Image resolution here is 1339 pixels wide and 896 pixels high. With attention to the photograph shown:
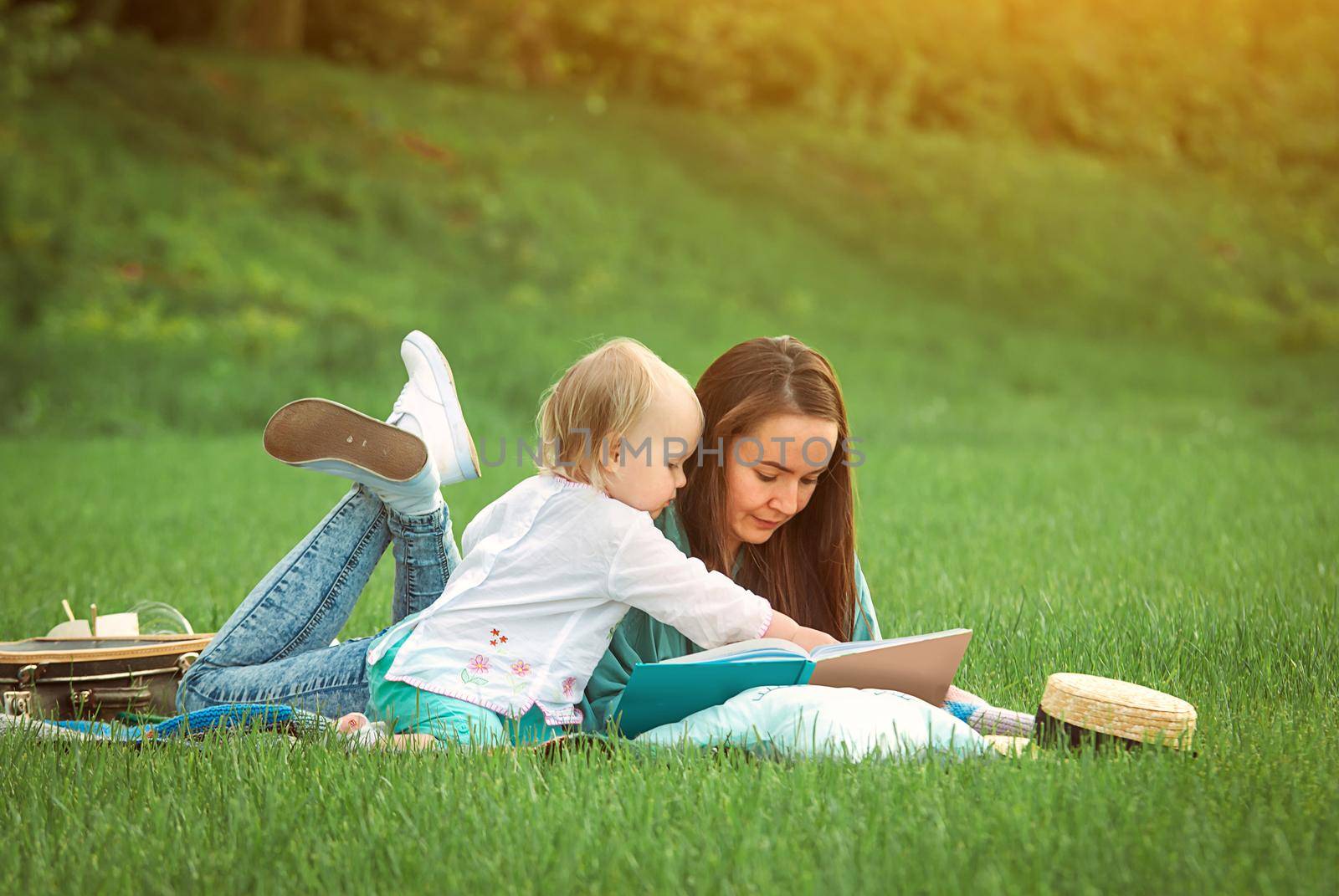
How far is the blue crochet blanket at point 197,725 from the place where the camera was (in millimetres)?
3373

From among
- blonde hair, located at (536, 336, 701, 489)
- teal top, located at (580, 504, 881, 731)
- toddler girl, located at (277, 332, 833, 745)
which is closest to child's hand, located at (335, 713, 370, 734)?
toddler girl, located at (277, 332, 833, 745)

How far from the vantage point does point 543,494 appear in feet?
11.2

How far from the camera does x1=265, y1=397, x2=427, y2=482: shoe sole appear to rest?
367 cm

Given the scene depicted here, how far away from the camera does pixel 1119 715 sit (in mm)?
3041

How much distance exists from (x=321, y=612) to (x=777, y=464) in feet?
4.94

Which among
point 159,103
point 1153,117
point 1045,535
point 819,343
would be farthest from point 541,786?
point 1153,117

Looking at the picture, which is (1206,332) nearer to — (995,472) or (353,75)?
(995,472)

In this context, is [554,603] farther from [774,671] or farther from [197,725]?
[197,725]

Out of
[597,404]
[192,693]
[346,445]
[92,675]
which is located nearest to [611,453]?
[597,404]

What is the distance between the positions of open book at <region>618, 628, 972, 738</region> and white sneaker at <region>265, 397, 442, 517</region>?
39.6 inches

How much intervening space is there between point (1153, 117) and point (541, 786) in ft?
89.1

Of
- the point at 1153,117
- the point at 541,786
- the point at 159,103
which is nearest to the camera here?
the point at 541,786

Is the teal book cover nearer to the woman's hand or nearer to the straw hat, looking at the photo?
the woman's hand

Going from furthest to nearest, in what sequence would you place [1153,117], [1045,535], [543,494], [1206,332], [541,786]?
[1153,117], [1206,332], [1045,535], [543,494], [541,786]
